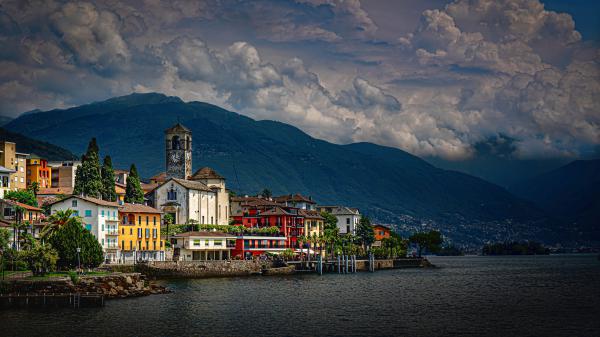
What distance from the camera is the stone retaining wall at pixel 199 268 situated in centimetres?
12050

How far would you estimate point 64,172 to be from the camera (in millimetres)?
176000

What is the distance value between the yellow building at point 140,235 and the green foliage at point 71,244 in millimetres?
22663

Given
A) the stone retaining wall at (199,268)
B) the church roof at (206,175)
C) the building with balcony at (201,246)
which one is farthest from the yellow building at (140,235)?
the church roof at (206,175)

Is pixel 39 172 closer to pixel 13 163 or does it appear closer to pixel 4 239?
pixel 13 163

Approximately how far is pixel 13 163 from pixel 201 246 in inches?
1691

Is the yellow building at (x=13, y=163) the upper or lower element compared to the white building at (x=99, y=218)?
upper

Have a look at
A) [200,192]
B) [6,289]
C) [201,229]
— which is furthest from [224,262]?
[6,289]

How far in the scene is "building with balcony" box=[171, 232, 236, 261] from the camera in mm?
140125

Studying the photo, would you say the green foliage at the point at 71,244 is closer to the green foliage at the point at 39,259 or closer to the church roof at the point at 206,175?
the green foliage at the point at 39,259

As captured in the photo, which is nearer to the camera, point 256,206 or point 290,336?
point 290,336

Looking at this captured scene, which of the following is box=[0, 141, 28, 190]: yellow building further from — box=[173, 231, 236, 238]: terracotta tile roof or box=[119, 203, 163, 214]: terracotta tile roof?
box=[173, 231, 236, 238]: terracotta tile roof

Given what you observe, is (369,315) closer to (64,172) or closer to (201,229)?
(201,229)

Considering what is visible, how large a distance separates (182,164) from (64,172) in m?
27.5

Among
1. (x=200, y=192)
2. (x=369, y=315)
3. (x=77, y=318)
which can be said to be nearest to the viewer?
(x=77, y=318)
